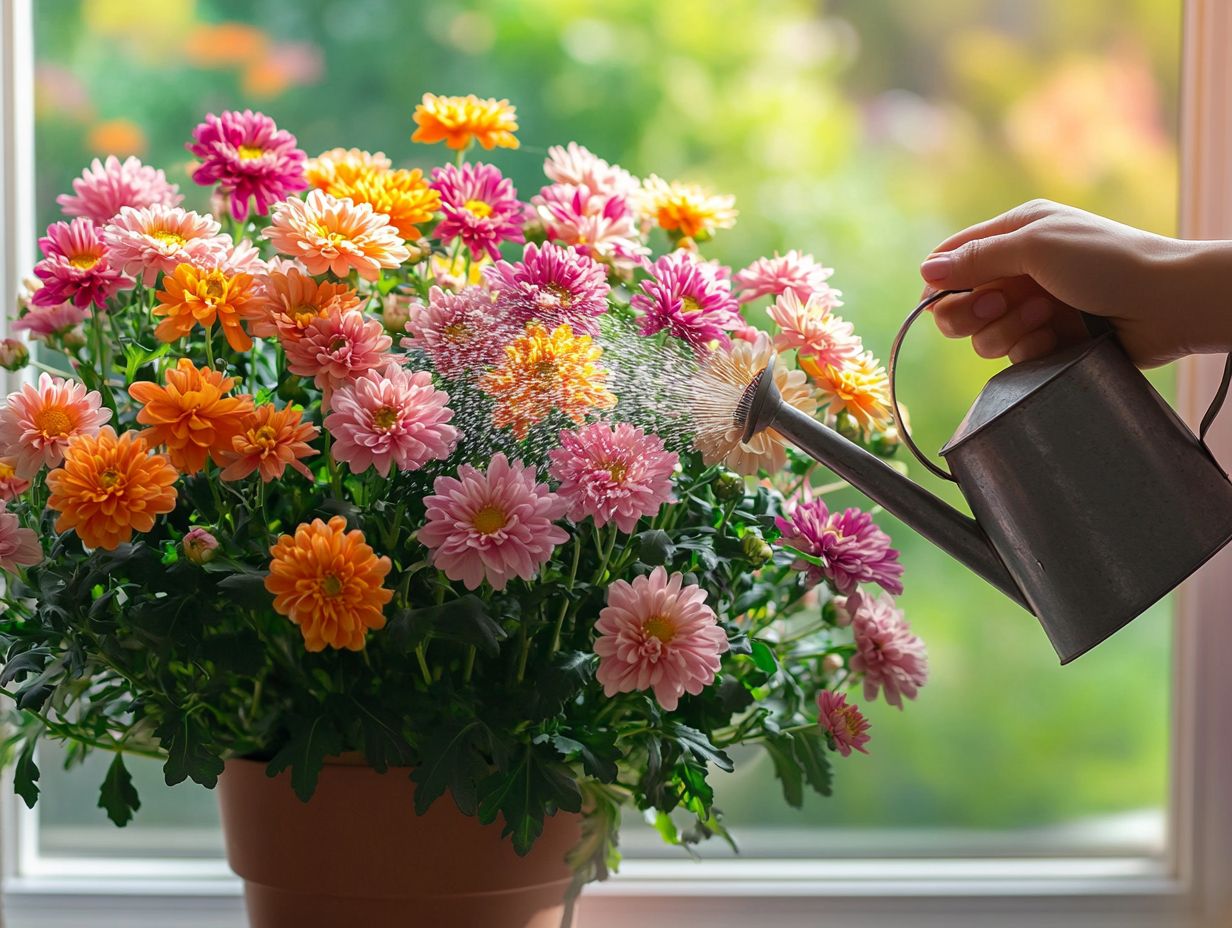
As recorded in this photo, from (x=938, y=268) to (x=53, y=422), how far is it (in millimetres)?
539

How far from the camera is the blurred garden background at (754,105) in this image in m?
1.21

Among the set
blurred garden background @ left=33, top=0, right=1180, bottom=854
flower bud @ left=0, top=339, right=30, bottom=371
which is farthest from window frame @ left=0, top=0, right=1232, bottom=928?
flower bud @ left=0, top=339, right=30, bottom=371

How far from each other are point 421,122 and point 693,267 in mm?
227

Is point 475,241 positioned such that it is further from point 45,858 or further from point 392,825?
point 45,858

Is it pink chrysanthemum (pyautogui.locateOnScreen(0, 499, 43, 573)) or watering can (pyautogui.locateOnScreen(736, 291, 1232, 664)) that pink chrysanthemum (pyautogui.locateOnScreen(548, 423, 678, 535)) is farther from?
pink chrysanthemum (pyautogui.locateOnScreen(0, 499, 43, 573))

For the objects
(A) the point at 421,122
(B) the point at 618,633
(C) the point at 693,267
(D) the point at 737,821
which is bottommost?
(D) the point at 737,821

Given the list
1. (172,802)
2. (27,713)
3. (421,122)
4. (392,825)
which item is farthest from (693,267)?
(172,802)

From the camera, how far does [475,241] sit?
0.83 meters

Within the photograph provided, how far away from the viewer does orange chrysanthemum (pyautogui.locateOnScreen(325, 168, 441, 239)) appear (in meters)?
0.81

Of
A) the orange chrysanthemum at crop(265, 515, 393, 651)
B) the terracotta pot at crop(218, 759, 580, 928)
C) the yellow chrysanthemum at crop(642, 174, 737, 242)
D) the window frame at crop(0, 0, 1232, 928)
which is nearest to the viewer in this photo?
the orange chrysanthemum at crop(265, 515, 393, 651)

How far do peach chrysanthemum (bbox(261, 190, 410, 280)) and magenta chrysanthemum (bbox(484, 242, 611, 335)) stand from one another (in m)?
0.07

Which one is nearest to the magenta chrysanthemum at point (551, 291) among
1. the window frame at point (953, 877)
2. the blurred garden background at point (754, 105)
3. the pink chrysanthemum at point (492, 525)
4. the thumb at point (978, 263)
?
the pink chrysanthemum at point (492, 525)

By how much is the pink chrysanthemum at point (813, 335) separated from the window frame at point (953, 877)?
516 millimetres

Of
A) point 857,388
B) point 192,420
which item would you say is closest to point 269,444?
point 192,420
